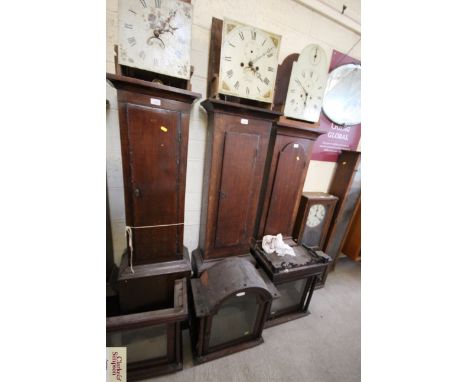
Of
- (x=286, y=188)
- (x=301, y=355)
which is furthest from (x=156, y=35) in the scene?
(x=301, y=355)

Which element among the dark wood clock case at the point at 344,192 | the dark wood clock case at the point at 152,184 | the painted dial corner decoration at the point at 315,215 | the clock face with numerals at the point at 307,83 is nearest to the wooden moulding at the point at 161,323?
the dark wood clock case at the point at 152,184

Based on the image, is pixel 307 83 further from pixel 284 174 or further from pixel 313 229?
pixel 313 229

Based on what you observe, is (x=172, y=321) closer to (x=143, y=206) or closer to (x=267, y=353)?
(x=143, y=206)

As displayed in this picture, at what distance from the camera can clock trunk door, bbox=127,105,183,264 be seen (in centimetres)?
102

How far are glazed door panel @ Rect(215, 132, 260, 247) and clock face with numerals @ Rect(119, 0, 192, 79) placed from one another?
1.74 ft

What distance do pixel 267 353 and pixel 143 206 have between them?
1.55 meters

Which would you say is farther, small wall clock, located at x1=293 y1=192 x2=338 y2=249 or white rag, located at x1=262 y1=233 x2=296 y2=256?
small wall clock, located at x1=293 y1=192 x2=338 y2=249

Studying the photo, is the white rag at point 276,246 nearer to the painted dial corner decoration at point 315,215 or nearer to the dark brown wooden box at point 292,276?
the dark brown wooden box at point 292,276

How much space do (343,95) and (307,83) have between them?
789mm

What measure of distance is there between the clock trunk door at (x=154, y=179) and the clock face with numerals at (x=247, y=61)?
0.44 metres

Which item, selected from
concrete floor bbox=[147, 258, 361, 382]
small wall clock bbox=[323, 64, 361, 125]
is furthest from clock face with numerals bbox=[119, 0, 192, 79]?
concrete floor bbox=[147, 258, 361, 382]

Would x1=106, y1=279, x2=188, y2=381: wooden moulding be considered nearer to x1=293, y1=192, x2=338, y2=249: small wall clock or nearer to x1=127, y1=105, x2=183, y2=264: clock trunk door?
x1=127, y1=105, x2=183, y2=264: clock trunk door

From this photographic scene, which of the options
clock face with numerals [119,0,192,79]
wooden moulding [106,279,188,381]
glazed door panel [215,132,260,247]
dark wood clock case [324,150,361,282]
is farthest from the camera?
dark wood clock case [324,150,361,282]

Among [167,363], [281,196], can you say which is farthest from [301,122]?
[167,363]
